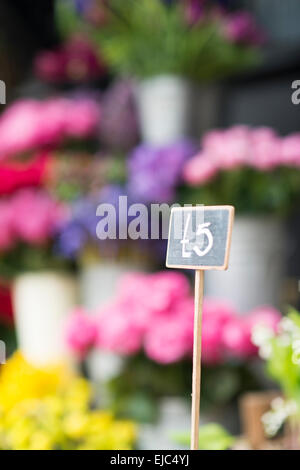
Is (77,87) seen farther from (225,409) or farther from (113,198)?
(225,409)

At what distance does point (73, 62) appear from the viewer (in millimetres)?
1398

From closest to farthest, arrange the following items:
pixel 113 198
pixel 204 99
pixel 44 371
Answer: pixel 44 371
pixel 113 198
pixel 204 99

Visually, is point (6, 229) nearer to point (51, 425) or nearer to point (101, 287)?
point (101, 287)

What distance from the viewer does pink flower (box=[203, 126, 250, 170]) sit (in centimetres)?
105

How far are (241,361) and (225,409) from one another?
7cm

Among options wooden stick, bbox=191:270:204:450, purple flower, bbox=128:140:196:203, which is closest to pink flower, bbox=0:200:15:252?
purple flower, bbox=128:140:196:203

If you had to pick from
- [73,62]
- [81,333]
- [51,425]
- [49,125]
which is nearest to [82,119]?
[49,125]

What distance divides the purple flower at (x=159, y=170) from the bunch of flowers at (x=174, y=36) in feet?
0.54

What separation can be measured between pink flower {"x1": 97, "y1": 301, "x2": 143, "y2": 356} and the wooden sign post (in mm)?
410

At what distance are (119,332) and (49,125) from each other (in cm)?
46

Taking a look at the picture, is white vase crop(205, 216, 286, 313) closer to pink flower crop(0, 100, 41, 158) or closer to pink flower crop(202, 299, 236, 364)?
pink flower crop(202, 299, 236, 364)

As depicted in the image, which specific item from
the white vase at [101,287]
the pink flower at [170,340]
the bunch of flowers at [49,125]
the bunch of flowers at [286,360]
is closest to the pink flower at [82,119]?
the bunch of flowers at [49,125]

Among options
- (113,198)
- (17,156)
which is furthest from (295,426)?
(17,156)

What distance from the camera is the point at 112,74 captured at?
149cm
